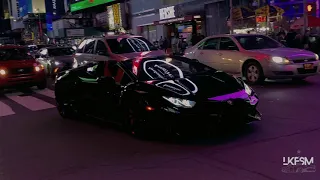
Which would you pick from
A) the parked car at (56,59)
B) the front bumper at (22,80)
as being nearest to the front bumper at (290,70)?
the front bumper at (22,80)

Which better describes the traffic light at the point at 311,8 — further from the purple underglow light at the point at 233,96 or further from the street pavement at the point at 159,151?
the purple underglow light at the point at 233,96

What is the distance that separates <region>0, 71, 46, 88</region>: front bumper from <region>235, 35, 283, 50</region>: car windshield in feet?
23.6

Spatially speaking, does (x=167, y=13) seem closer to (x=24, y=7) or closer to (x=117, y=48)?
(x=117, y=48)

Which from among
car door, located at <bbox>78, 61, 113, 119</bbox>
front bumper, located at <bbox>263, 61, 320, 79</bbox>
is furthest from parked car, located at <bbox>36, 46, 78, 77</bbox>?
car door, located at <bbox>78, 61, 113, 119</bbox>

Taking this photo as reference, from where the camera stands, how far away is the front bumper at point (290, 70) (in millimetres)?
11234

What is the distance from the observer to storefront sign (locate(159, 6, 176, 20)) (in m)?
30.5

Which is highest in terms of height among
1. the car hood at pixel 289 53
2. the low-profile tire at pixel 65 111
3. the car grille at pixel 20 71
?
the car hood at pixel 289 53

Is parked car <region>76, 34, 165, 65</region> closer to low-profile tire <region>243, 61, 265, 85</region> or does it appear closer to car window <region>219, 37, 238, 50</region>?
car window <region>219, 37, 238, 50</region>

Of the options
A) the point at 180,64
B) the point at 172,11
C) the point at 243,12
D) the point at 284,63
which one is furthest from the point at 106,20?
the point at 180,64

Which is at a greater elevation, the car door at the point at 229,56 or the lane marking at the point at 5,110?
the car door at the point at 229,56

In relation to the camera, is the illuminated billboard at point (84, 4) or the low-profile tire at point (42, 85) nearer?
the low-profile tire at point (42, 85)

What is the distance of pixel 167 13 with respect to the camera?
31.4 metres

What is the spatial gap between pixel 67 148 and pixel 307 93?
20.3 feet

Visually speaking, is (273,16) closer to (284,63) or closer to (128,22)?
(284,63)
